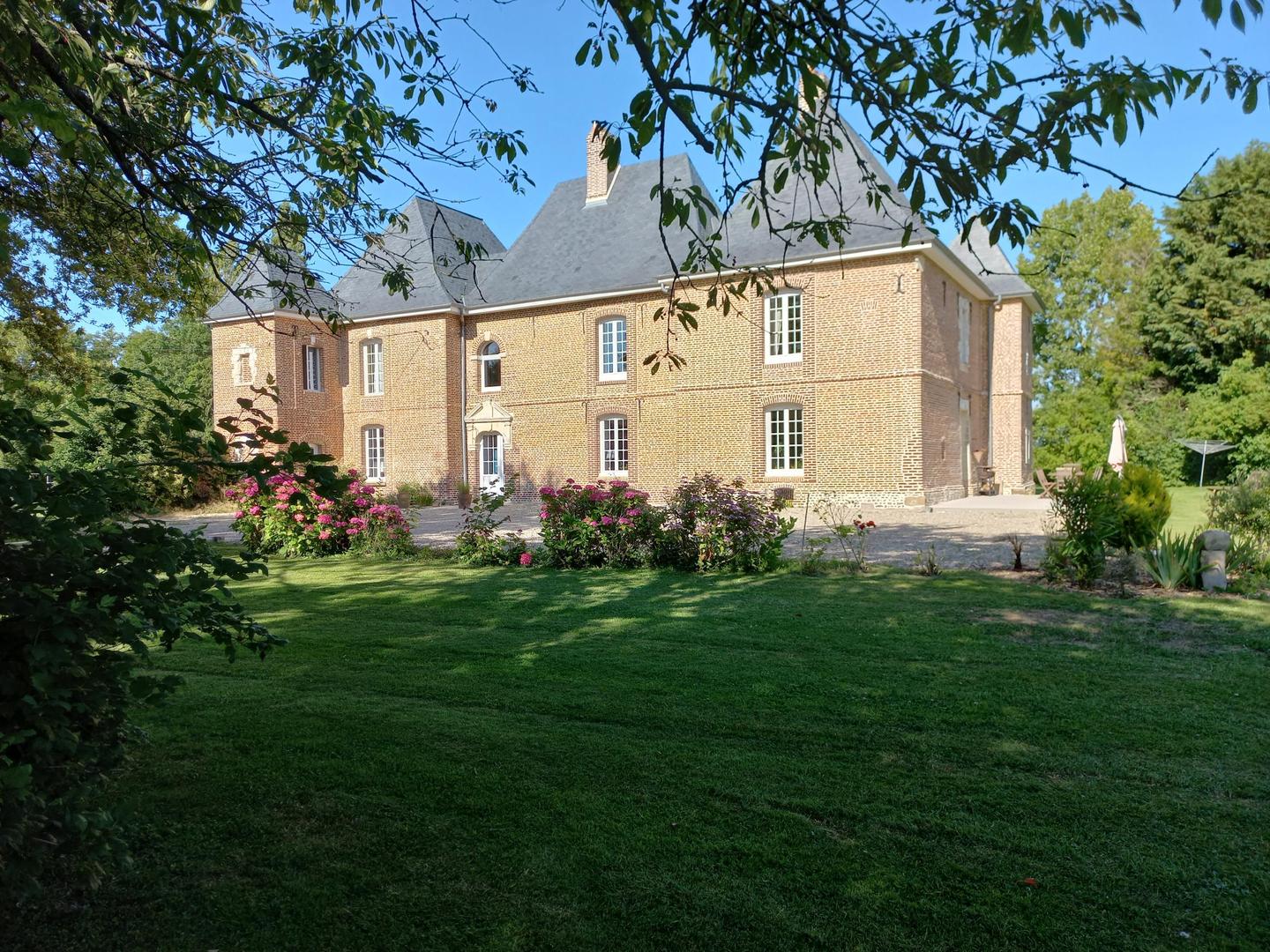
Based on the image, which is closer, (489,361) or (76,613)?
(76,613)

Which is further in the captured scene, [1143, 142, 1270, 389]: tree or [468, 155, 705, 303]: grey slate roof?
[1143, 142, 1270, 389]: tree

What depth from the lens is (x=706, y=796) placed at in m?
3.36

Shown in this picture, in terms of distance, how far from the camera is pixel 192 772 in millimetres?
3609

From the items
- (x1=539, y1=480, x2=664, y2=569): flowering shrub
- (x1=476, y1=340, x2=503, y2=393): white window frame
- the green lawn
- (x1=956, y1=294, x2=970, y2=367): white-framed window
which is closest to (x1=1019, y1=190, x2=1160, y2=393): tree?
the green lawn

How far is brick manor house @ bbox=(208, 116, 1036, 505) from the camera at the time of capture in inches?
790

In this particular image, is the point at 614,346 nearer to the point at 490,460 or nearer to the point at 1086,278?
the point at 490,460

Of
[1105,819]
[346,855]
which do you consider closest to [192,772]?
[346,855]

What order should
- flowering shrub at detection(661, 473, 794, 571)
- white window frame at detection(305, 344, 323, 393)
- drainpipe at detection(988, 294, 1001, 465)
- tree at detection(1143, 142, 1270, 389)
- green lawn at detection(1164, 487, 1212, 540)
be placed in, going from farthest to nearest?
tree at detection(1143, 142, 1270, 389) → white window frame at detection(305, 344, 323, 393) → drainpipe at detection(988, 294, 1001, 465) → green lawn at detection(1164, 487, 1212, 540) → flowering shrub at detection(661, 473, 794, 571)

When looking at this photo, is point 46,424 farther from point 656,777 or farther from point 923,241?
point 923,241

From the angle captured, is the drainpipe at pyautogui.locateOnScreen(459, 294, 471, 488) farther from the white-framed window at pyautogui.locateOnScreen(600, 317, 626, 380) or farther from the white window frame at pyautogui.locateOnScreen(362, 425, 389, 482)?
the white-framed window at pyautogui.locateOnScreen(600, 317, 626, 380)

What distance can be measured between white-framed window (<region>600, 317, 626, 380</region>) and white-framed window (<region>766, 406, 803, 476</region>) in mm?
4719

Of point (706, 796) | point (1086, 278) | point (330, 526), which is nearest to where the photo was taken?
point (706, 796)

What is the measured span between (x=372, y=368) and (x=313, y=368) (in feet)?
6.38

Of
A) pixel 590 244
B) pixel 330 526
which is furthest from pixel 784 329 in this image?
pixel 330 526
